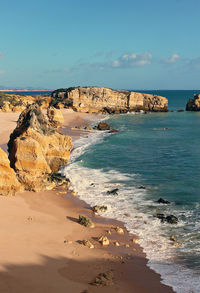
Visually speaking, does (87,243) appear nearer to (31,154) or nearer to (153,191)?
(31,154)

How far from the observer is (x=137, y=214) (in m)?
15.7

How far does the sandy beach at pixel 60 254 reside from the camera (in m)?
8.62

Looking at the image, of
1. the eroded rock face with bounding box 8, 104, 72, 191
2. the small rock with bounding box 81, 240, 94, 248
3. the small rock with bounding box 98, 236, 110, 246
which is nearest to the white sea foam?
the small rock with bounding box 98, 236, 110, 246

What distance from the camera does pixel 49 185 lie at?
18.7 meters

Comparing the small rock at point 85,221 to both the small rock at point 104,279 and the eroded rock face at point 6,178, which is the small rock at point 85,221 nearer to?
the small rock at point 104,279

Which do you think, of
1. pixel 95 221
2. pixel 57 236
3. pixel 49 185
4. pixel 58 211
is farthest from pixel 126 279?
pixel 49 185

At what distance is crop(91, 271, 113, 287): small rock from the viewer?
28.9 feet

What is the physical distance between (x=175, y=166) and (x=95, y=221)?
13944mm

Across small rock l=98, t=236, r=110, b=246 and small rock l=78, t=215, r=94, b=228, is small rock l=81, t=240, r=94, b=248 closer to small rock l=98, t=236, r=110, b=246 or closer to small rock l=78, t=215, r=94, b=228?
small rock l=98, t=236, r=110, b=246

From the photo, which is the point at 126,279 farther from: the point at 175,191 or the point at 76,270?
the point at 175,191

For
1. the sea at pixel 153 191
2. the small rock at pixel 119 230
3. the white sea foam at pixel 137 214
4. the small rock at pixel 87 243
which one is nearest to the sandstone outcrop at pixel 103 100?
the sea at pixel 153 191

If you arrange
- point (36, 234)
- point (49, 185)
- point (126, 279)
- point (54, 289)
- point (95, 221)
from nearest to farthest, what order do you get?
point (54, 289)
point (126, 279)
point (36, 234)
point (95, 221)
point (49, 185)

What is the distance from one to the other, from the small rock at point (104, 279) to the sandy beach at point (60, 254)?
141 millimetres

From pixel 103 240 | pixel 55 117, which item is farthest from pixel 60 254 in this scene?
pixel 55 117
